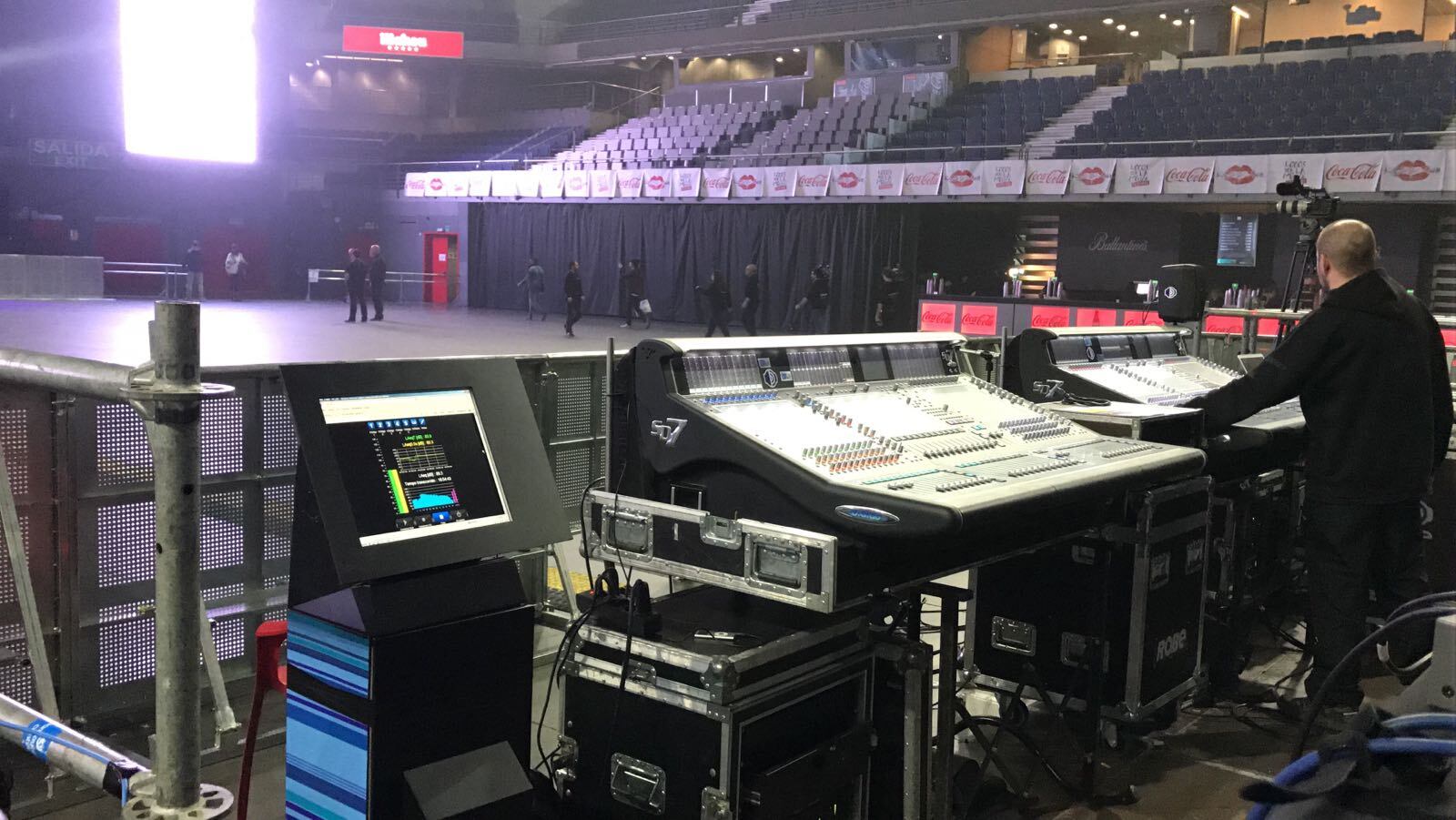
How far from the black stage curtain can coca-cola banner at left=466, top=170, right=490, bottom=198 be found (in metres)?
1.14

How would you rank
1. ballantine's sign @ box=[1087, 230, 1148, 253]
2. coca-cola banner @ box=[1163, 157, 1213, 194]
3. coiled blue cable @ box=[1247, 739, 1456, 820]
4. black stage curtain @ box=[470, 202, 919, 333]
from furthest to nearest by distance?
black stage curtain @ box=[470, 202, 919, 333]
ballantine's sign @ box=[1087, 230, 1148, 253]
coca-cola banner @ box=[1163, 157, 1213, 194]
coiled blue cable @ box=[1247, 739, 1456, 820]

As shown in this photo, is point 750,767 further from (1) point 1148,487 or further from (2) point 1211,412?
(2) point 1211,412

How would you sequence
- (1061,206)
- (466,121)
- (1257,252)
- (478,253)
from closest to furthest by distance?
(1257,252)
(1061,206)
(478,253)
(466,121)

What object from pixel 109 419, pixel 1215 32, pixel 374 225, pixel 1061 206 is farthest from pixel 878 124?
pixel 109 419

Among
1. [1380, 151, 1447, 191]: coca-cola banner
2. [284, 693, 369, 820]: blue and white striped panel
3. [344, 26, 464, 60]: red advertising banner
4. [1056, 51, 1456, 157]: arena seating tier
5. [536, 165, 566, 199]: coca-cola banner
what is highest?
[344, 26, 464, 60]: red advertising banner

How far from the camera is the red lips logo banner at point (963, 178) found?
16031 millimetres

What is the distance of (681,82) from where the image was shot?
29.6 m

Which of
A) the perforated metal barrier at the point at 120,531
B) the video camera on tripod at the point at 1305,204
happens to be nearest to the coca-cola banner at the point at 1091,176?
the video camera on tripod at the point at 1305,204

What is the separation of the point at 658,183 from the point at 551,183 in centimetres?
308

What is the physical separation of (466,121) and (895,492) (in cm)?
3084

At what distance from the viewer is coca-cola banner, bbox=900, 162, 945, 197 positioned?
54.1ft

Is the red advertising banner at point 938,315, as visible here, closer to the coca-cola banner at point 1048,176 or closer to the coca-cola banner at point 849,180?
the coca-cola banner at point 1048,176

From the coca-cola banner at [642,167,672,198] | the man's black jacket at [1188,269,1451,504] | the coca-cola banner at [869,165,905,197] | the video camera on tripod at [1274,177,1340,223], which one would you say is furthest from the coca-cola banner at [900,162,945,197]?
the man's black jacket at [1188,269,1451,504]

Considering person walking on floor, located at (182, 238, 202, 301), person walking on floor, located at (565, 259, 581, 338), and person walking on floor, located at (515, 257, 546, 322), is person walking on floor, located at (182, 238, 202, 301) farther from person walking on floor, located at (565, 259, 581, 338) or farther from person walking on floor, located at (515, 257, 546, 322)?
person walking on floor, located at (565, 259, 581, 338)
